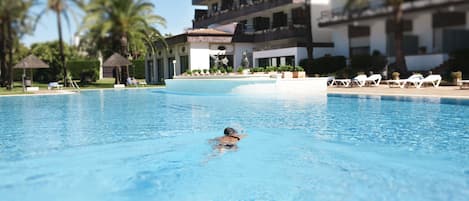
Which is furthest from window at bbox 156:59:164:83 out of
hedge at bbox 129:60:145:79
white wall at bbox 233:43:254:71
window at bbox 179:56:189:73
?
white wall at bbox 233:43:254:71

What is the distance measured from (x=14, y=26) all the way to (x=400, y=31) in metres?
24.5

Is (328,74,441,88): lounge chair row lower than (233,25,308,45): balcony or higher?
lower

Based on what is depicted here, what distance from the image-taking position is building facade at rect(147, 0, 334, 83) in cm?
3112

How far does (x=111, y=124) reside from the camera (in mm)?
11953

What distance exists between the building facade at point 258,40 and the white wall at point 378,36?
15.3 feet

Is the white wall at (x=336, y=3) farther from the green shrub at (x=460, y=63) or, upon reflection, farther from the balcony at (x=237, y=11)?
the green shrub at (x=460, y=63)

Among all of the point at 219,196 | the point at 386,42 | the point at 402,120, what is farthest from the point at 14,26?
the point at 219,196

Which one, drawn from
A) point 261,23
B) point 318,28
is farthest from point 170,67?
point 318,28

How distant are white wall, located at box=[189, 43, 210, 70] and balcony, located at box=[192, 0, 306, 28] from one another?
5.61 meters

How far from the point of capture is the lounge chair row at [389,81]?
1970cm

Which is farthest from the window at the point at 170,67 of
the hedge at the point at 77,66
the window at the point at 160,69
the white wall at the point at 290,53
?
the hedge at the point at 77,66

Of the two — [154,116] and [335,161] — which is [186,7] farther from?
[335,161]

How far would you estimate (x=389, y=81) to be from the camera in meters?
21.0

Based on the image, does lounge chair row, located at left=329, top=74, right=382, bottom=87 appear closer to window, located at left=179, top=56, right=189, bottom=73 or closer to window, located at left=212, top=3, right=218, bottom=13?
window, located at left=179, top=56, right=189, bottom=73
